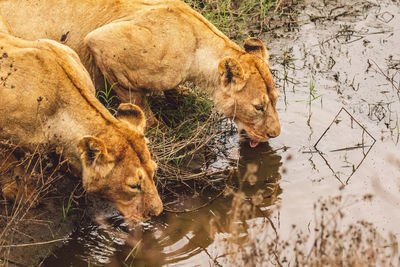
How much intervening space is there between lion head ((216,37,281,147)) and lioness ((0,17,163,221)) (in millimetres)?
1884

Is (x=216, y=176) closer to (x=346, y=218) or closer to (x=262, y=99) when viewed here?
(x=262, y=99)

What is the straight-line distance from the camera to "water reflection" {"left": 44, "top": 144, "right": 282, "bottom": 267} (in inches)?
280

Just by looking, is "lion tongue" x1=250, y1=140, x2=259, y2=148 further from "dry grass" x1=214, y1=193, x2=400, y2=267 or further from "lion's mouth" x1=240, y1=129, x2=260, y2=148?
"dry grass" x1=214, y1=193, x2=400, y2=267

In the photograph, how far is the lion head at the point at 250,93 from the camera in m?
8.30

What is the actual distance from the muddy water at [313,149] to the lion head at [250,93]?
16.2 inches

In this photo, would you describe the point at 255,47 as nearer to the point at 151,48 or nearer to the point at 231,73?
the point at 231,73

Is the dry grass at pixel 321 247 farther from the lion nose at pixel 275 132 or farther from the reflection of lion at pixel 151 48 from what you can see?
the reflection of lion at pixel 151 48

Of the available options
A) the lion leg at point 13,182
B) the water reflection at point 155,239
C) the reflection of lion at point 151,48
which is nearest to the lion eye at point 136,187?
the water reflection at point 155,239

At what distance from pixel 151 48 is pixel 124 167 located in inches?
81.7

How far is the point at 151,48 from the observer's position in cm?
809

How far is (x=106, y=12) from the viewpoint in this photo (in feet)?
27.9

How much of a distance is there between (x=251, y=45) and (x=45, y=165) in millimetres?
2941

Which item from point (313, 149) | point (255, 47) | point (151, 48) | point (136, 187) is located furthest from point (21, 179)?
point (313, 149)

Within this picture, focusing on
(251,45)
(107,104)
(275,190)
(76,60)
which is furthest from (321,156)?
(76,60)
